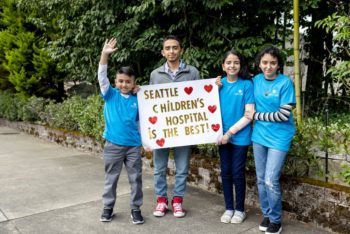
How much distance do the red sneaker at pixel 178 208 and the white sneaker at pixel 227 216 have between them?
0.44 meters

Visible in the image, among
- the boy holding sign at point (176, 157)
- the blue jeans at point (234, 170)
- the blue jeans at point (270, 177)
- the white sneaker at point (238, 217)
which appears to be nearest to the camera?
the blue jeans at point (270, 177)

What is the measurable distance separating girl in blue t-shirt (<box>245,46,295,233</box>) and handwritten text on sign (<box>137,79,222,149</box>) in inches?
20.7

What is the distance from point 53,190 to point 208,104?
260cm

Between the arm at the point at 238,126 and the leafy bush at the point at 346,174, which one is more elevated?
the arm at the point at 238,126

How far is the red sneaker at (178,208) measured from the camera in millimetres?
4078

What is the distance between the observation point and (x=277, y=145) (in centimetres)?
342

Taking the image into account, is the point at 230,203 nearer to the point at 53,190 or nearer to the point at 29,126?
the point at 53,190

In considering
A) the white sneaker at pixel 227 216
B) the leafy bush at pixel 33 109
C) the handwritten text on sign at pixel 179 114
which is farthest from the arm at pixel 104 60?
the leafy bush at pixel 33 109

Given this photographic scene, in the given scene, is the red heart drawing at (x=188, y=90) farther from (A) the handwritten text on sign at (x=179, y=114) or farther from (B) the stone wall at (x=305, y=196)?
(B) the stone wall at (x=305, y=196)

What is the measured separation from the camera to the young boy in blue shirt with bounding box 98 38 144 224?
150 inches

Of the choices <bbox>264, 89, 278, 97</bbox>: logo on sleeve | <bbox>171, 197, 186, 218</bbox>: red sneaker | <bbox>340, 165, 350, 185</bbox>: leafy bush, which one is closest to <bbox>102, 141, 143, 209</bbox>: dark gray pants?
<bbox>171, 197, 186, 218</bbox>: red sneaker

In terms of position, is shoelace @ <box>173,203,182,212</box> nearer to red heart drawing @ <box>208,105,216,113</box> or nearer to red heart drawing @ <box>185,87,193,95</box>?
red heart drawing @ <box>208,105,216,113</box>

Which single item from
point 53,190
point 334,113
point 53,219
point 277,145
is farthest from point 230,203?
point 334,113

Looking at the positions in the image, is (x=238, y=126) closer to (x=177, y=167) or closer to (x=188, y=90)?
(x=188, y=90)
